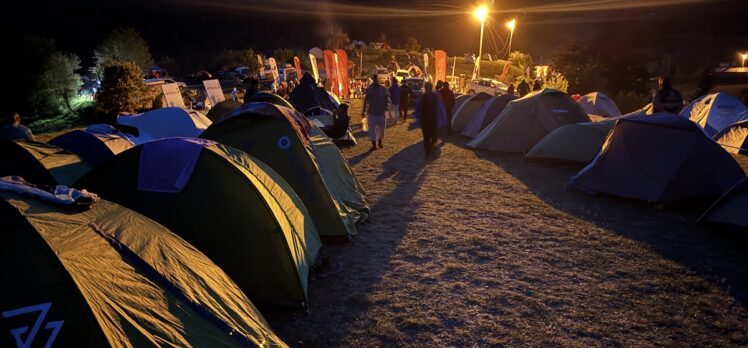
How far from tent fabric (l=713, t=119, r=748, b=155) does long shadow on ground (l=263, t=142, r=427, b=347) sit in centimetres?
901

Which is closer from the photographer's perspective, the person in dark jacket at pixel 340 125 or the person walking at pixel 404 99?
the person in dark jacket at pixel 340 125

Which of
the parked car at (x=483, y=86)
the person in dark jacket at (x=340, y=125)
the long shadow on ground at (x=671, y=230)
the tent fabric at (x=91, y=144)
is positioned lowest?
the parked car at (x=483, y=86)

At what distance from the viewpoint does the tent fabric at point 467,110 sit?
16.4 metres

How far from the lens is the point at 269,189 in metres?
5.30

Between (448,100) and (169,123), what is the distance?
328 inches

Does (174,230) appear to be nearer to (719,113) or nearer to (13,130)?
(13,130)

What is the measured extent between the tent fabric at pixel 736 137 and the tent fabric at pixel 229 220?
12464mm

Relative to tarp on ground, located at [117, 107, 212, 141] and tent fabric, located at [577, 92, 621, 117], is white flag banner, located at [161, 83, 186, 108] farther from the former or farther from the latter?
tent fabric, located at [577, 92, 621, 117]

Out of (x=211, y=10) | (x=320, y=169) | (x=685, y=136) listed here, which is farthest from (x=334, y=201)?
(x=211, y=10)

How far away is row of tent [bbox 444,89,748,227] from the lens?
7945mm

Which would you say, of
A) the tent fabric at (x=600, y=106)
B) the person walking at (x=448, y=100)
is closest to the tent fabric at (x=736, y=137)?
the tent fabric at (x=600, y=106)

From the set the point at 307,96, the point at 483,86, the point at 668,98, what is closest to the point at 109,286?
the point at 668,98

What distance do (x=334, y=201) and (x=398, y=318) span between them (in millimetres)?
2409

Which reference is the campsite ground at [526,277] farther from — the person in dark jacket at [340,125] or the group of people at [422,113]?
the person in dark jacket at [340,125]
